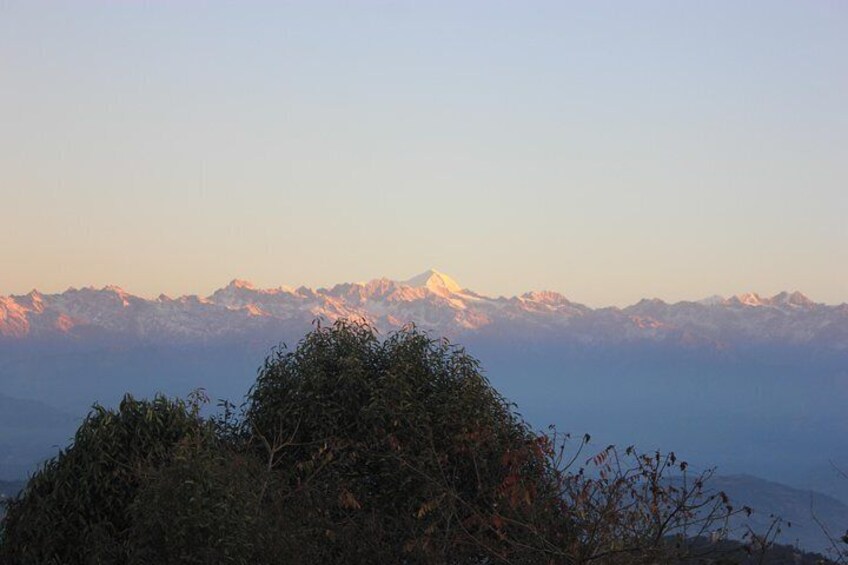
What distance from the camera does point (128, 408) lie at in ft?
120

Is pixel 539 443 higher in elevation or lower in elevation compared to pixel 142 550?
higher

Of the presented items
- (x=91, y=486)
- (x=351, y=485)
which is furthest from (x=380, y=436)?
(x=91, y=486)

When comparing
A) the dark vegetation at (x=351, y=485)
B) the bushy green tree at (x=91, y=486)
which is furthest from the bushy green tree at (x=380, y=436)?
the bushy green tree at (x=91, y=486)

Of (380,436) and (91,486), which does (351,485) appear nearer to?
(380,436)

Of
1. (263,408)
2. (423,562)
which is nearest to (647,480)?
(423,562)

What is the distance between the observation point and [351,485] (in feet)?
132

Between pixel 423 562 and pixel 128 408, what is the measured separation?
10234mm

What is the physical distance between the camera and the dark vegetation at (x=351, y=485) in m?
27.1

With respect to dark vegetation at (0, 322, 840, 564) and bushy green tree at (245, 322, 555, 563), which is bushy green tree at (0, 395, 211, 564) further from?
bushy green tree at (245, 322, 555, 563)

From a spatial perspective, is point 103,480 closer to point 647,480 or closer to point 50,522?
point 50,522

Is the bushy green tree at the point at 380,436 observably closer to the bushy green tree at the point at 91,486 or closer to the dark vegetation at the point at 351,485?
the dark vegetation at the point at 351,485

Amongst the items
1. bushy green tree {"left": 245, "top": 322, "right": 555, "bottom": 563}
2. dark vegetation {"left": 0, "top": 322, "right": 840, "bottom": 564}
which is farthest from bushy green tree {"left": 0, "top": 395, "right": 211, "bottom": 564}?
bushy green tree {"left": 245, "top": 322, "right": 555, "bottom": 563}

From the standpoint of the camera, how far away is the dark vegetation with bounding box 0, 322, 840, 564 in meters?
27.1

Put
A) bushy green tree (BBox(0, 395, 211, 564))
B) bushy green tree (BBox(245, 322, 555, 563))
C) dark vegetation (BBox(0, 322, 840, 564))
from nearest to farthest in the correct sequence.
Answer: dark vegetation (BBox(0, 322, 840, 564))
bushy green tree (BBox(0, 395, 211, 564))
bushy green tree (BBox(245, 322, 555, 563))
